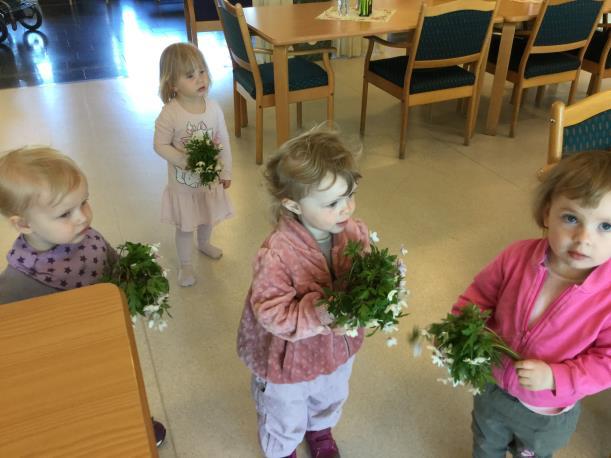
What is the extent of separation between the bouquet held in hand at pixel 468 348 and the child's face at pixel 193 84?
1.40 metres

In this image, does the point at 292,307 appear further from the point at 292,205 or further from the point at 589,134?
the point at 589,134

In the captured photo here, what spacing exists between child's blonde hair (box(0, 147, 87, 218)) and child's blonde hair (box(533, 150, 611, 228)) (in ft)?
3.62

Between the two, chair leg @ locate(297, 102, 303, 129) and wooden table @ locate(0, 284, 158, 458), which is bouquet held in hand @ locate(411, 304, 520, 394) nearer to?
wooden table @ locate(0, 284, 158, 458)

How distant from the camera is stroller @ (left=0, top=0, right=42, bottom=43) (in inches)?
249

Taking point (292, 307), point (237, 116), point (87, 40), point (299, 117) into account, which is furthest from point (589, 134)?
point (87, 40)

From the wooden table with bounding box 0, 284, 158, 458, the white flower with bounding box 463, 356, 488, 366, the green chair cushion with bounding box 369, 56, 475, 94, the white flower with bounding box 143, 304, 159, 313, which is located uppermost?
the wooden table with bounding box 0, 284, 158, 458

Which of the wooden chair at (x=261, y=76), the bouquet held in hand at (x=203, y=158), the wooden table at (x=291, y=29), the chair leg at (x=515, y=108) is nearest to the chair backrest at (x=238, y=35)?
the wooden chair at (x=261, y=76)

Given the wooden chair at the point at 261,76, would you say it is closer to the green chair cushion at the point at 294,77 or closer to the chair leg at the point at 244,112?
the green chair cushion at the point at 294,77

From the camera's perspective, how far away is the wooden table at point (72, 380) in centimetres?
65

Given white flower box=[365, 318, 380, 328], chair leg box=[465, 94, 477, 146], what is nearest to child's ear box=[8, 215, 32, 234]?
white flower box=[365, 318, 380, 328]

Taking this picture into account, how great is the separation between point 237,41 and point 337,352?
2659 millimetres

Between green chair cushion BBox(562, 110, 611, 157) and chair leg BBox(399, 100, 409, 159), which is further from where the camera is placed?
chair leg BBox(399, 100, 409, 159)

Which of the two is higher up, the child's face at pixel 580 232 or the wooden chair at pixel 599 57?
the child's face at pixel 580 232

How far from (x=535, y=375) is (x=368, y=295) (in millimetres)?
410
